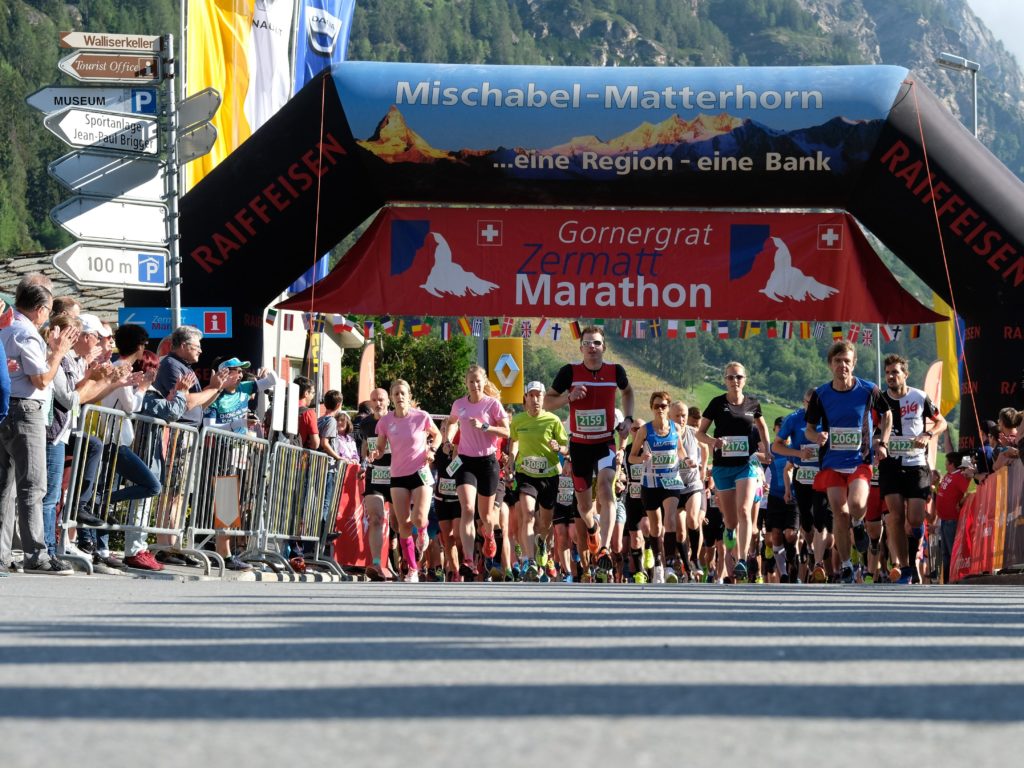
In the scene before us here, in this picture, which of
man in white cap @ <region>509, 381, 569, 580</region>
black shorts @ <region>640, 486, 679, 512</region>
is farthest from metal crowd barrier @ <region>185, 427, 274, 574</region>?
black shorts @ <region>640, 486, 679, 512</region>

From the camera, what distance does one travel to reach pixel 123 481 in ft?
34.5

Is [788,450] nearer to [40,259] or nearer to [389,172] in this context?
[389,172]

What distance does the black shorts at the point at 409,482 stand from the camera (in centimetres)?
1453

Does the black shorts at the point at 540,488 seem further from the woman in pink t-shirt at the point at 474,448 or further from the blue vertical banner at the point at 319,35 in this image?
the blue vertical banner at the point at 319,35

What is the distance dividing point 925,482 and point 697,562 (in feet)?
19.1

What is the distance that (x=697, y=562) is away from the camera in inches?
747

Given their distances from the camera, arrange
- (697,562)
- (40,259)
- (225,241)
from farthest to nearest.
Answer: (40,259)
(697,562)
(225,241)

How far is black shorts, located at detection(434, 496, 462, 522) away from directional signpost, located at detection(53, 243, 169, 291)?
3969 mm

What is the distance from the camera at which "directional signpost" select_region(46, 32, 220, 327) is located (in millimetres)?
12172

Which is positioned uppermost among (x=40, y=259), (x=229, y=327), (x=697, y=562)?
(x=40, y=259)

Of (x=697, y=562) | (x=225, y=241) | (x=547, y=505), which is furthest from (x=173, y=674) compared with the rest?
(x=697, y=562)

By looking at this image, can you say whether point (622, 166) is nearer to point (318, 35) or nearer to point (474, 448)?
point (474, 448)

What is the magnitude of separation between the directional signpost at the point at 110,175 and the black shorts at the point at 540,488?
4474mm

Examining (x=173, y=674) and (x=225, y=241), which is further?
(x=225, y=241)
